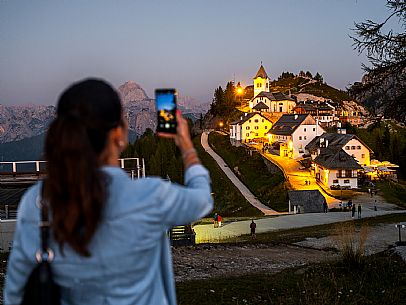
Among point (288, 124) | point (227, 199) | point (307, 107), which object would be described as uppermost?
point (307, 107)

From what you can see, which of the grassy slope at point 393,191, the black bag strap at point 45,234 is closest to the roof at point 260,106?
the grassy slope at point 393,191

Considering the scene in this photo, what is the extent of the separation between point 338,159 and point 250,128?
38.6 m

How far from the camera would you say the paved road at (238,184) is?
50.7 m

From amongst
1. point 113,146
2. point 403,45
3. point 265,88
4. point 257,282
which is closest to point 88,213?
point 113,146

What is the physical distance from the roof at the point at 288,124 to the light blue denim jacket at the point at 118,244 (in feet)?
259

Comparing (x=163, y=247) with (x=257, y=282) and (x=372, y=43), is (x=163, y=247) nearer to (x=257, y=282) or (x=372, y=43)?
(x=257, y=282)

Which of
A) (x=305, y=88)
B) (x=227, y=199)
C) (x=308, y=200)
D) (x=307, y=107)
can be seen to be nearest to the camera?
(x=308, y=200)

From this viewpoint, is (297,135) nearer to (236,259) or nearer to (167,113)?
(236,259)

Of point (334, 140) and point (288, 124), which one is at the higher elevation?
point (288, 124)

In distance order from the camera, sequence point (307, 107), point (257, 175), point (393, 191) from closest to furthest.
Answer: point (393, 191), point (257, 175), point (307, 107)

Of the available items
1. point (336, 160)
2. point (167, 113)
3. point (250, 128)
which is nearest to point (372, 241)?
point (167, 113)

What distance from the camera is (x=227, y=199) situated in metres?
59.5

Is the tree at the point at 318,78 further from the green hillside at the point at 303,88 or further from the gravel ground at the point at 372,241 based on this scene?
the gravel ground at the point at 372,241

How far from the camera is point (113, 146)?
2260 millimetres
